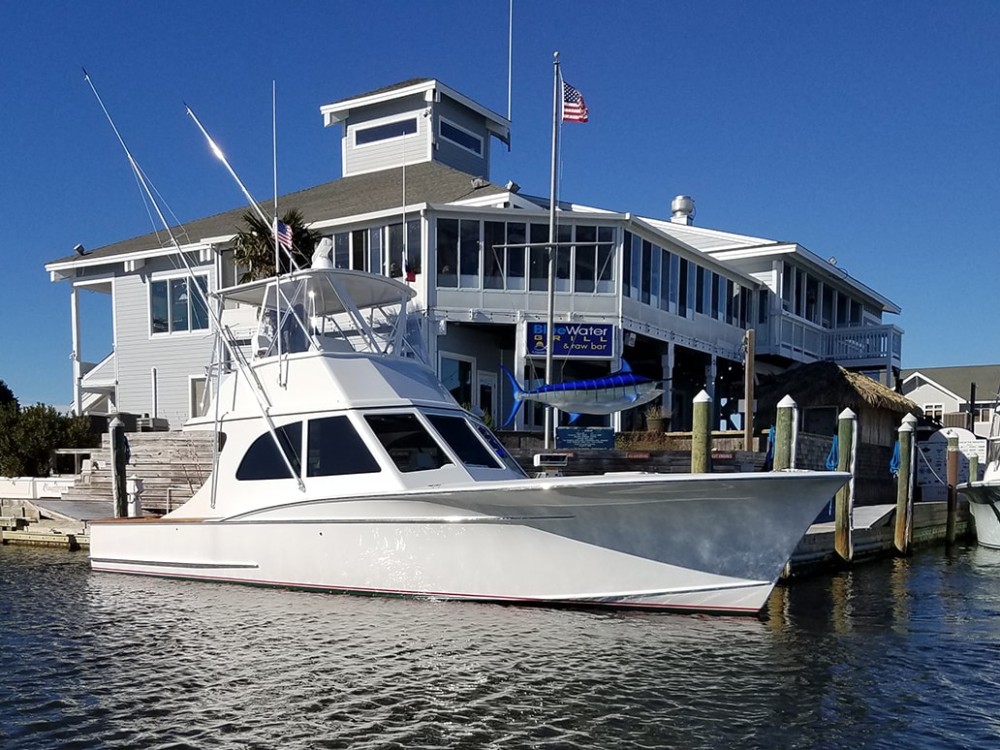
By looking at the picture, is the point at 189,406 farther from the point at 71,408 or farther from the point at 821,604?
the point at 821,604

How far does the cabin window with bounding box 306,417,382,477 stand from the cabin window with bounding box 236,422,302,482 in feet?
0.73

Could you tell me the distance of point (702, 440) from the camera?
12734 mm

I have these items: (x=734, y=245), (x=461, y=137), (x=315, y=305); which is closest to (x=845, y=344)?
(x=734, y=245)

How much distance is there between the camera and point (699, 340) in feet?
77.4

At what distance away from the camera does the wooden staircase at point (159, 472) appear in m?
16.5

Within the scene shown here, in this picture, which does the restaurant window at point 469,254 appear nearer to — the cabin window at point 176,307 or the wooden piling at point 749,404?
the wooden piling at point 749,404

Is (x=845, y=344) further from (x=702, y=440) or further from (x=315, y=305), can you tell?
(x=315, y=305)

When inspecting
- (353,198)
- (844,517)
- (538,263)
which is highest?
(353,198)

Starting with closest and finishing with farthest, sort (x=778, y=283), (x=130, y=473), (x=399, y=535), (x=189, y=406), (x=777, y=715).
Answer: (x=777, y=715)
(x=399, y=535)
(x=130, y=473)
(x=189, y=406)
(x=778, y=283)

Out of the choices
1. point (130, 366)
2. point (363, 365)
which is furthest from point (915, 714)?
point (130, 366)

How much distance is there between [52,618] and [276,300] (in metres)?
4.88

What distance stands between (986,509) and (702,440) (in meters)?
10.2

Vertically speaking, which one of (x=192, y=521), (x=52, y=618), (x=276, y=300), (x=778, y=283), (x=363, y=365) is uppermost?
(x=778, y=283)

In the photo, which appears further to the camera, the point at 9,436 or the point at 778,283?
the point at 778,283
